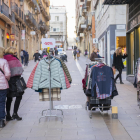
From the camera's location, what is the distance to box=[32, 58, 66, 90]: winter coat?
6.79 metres

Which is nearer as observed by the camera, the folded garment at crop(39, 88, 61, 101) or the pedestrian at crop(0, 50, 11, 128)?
the pedestrian at crop(0, 50, 11, 128)

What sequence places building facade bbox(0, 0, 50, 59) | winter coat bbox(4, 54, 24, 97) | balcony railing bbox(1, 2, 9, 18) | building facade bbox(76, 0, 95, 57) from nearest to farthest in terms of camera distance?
winter coat bbox(4, 54, 24, 97) < balcony railing bbox(1, 2, 9, 18) < building facade bbox(0, 0, 50, 59) < building facade bbox(76, 0, 95, 57)

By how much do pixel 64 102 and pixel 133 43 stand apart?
6950mm

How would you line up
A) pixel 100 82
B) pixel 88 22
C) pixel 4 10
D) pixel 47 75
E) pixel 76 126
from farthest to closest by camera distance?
pixel 88 22 < pixel 4 10 < pixel 100 82 < pixel 47 75 < pixel 76 126

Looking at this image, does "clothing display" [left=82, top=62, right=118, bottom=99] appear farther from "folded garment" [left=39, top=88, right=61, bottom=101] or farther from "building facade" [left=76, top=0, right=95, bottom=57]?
"building facade" [left=76, top=0, right=95, bottom=57]

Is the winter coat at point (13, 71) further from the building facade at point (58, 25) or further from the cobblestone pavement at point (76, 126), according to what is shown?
the building facade at point (58, 25)

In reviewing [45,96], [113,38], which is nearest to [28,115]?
[45,96]

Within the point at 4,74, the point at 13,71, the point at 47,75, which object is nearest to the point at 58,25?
the point at 47,75

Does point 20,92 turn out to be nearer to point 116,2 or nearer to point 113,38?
point 116,2

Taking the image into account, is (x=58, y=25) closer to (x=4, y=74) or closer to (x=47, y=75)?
(x=47, y=75)

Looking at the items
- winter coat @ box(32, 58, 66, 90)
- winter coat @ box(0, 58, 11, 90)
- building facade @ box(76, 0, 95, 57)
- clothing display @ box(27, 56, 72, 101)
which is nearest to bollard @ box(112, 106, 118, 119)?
clothing display @ box(27, 56, 72, 101)

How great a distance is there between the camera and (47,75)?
22.5 ft

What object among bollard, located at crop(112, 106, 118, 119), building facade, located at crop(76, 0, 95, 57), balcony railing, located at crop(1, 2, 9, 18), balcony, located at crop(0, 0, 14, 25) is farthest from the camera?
building facade, located at crop(76, 0, 95, 57)

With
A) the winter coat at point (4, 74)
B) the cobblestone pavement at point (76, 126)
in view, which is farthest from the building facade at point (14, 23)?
the winter coat at point (4, 74)
